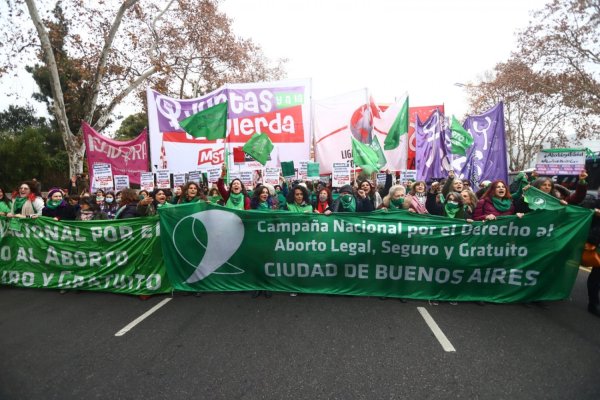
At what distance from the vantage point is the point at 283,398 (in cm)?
245

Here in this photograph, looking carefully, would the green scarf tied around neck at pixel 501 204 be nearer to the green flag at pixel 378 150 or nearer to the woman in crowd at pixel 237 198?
the green flag at pixel 378 150

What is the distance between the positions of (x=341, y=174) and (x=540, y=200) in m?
3.25

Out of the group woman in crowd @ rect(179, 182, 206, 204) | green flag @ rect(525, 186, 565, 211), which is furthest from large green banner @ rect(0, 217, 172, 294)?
green flag @ rect(525, 186, 565, 211)

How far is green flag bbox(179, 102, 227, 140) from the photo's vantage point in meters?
6.82

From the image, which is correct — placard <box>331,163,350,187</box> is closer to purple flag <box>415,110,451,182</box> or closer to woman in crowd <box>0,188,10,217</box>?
purple flag <box>415,110,451,182</box>

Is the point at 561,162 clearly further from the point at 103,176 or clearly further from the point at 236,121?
the point at 103,176

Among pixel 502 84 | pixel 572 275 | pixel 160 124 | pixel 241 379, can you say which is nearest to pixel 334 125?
pixel 160 124

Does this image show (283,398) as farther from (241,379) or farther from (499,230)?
(499,230)

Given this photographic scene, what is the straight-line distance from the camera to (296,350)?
123 inches

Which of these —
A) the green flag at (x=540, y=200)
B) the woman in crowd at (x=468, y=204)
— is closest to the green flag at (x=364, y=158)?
the woman in crowd at (x=468, y=204)

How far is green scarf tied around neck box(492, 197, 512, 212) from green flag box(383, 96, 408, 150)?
125 inches

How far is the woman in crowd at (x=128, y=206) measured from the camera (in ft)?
17.2

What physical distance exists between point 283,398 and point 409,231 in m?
2.66

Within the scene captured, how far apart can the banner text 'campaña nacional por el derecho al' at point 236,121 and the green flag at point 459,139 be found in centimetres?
384
